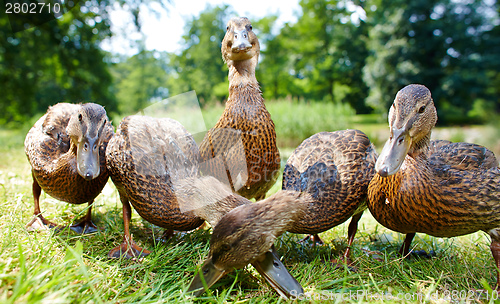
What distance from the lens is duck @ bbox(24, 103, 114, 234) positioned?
237cm

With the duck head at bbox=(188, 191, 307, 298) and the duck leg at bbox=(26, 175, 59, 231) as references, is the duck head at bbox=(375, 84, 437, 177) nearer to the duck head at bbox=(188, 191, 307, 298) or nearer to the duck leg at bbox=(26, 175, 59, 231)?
the duck head at bbox=(188, 191, 307, 298)

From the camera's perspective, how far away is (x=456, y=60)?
17.3m

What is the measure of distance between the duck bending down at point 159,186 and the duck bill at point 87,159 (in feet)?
0.60

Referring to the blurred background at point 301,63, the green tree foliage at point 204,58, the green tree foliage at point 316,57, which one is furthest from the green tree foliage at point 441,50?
the green tree foliage at point 204,58

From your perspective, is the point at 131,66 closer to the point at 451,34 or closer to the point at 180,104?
the point at 451,34

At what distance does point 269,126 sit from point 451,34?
1890 centimetres

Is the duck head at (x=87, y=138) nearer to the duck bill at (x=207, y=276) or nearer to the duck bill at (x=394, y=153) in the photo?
the duck bill at (x=207, y=276)

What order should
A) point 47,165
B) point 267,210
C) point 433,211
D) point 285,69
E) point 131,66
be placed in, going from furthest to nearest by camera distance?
point 131,66 < point 285,69 < point 47,165 < point 433,211 < point 267,210

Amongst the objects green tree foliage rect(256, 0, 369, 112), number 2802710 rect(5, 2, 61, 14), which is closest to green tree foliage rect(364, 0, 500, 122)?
green tree foliage rect(256, 0, 369, 112)

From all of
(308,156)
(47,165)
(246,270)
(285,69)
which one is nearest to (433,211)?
(308,156)

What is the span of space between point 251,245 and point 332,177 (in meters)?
1.03

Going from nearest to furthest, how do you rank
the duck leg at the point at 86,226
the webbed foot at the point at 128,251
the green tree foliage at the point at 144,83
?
1. the webbed foot at the point at 128,251
2. the duck leg at the point at 86,226
3. the green tree foliage at the point at 144,83

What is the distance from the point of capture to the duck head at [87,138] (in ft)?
7.63

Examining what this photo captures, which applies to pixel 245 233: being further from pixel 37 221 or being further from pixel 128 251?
pixel 37 221
